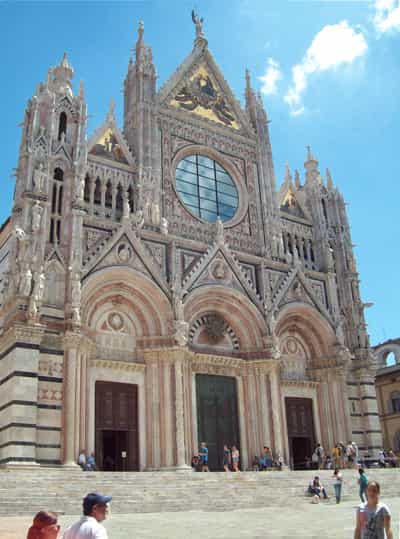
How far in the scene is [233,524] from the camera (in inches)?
447

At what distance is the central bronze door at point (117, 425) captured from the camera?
20.5m

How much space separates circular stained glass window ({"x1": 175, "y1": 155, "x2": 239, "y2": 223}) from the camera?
26516 mm

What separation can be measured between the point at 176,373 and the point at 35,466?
6049mm

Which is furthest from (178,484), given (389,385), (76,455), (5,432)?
(389,385)

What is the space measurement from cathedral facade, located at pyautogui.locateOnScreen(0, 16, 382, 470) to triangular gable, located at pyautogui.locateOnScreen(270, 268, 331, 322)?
0.23 feet

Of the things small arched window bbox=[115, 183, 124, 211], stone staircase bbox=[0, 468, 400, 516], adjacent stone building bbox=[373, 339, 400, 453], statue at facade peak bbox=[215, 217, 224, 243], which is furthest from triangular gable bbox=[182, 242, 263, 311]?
adjacent stone building bbox=[373, 339, 400, 453]

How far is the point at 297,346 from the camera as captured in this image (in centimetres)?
2698

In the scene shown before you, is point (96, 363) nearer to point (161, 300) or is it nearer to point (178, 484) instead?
point (161, 300)

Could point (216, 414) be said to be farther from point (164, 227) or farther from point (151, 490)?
point (151, 490)

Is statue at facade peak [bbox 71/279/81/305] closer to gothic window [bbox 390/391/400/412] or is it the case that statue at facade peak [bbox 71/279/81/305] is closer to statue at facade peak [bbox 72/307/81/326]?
statue at facade peak [bbox 72/307/81/326]

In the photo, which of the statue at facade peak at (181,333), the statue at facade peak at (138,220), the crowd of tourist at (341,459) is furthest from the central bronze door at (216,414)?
the statue at facade peak at (138,220)

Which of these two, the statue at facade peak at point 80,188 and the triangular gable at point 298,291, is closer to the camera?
the statue at facade peak at point 80,188

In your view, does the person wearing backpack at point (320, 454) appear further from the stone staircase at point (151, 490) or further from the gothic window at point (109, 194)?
the gothic window at point (109, 194)

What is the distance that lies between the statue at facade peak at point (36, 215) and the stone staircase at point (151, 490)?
8.19m
